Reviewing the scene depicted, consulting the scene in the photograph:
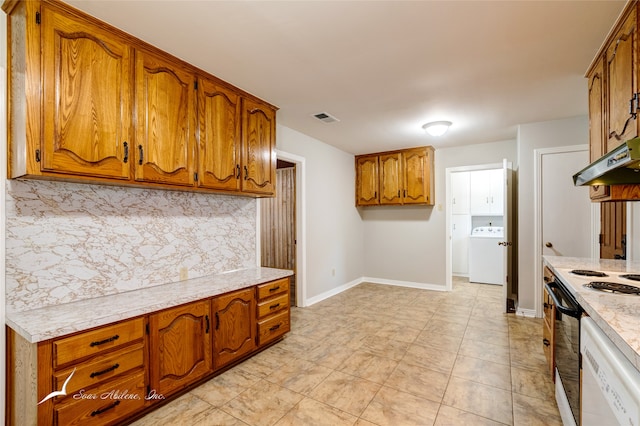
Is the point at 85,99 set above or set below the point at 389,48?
below

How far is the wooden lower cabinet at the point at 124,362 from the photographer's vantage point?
148 centimetres

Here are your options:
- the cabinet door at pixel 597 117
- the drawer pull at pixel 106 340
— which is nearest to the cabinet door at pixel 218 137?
the drawer pull at pixel 106 340

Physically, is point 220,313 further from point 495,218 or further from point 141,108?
point 495,218

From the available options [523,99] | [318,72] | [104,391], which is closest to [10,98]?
[104,391]

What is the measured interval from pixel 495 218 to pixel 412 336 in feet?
13.1

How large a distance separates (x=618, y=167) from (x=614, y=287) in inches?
24.8

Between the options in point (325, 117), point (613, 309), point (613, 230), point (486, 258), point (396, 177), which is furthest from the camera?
point (486, 258)

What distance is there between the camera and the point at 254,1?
1633mm

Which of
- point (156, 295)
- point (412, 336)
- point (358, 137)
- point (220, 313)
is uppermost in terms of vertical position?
point (358, 137)

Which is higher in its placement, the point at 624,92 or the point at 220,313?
the point at 624,92

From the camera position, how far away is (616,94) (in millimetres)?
1871

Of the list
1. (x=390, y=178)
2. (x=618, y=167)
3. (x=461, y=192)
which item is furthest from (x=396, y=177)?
(x=618, y=167)

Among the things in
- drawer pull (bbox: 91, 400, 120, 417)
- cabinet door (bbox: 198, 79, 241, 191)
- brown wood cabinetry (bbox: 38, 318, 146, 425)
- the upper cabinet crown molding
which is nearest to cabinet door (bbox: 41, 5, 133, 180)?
the upper cabinet crown molding

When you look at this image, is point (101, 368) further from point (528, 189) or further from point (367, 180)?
point (367, 180)
